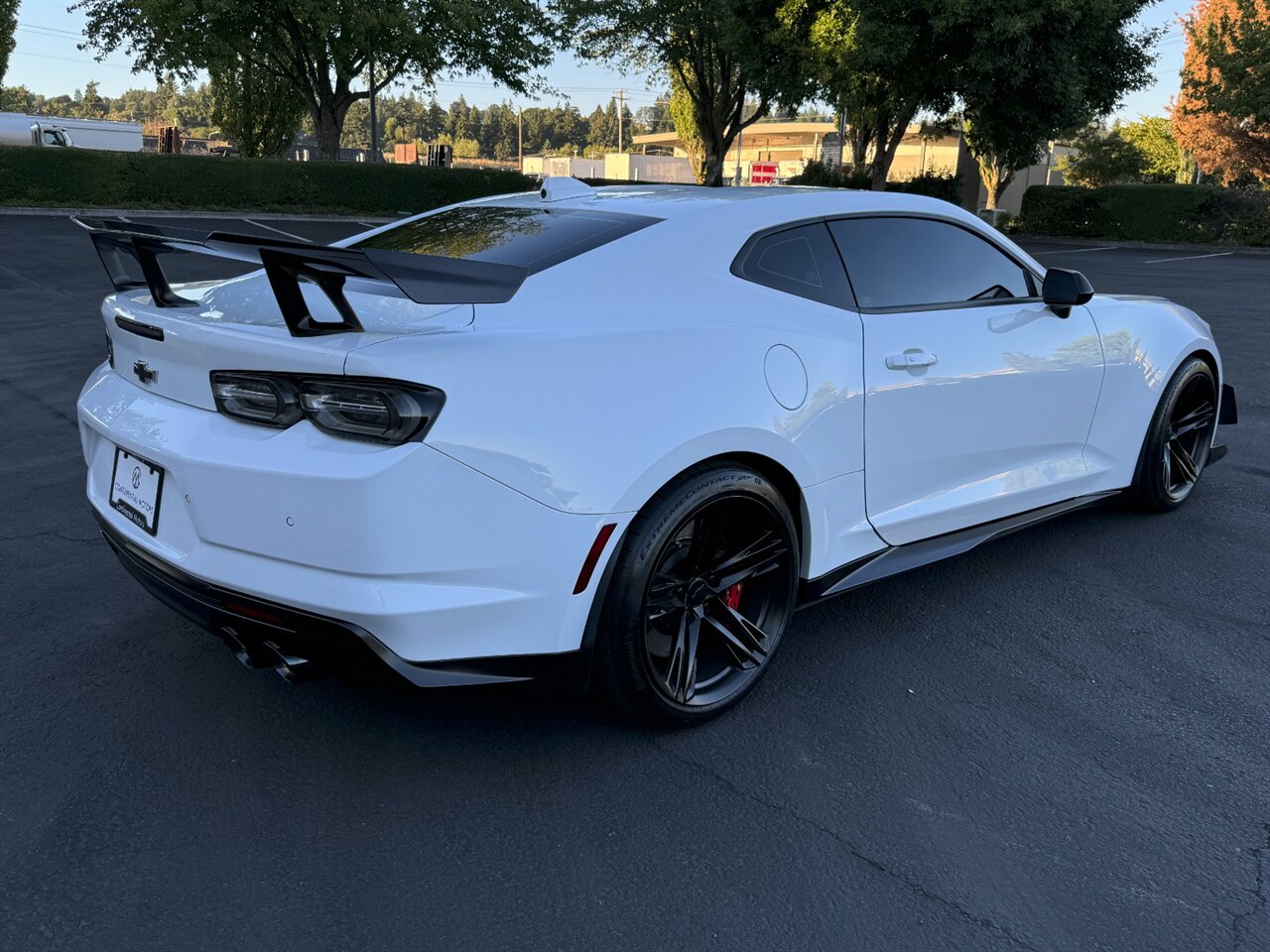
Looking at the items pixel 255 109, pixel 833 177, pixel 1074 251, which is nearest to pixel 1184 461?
pixel 1074 251

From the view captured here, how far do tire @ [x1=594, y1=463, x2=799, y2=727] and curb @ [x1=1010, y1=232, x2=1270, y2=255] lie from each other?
2818cm

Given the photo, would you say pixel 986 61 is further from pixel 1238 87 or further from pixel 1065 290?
pixel 1065 290

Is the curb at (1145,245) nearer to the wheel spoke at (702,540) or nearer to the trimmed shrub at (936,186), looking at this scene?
the trimmed shrub at (936,186)

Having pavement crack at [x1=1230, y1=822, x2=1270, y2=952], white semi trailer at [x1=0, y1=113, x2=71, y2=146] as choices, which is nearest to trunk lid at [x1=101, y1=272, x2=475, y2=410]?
pavement crack at [x1=1230, y1=822, x2=1270, y2=952]

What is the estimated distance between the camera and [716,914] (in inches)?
88.0

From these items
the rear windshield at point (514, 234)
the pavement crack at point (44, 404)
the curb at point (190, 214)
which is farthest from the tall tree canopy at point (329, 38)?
the rear windshield at point (514, 234)

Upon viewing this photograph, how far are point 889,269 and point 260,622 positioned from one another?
230 centimetres

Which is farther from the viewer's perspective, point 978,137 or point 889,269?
point 978,137

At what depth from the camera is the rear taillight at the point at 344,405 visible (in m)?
2.30

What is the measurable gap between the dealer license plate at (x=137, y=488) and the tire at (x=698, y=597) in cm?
120

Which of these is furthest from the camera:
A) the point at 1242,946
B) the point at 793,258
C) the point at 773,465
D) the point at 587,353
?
the point at 793,258

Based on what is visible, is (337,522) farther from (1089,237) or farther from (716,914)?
(1089,237)

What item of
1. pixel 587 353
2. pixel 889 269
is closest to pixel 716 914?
pixel 587 353

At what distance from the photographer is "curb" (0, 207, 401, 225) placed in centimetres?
2236
